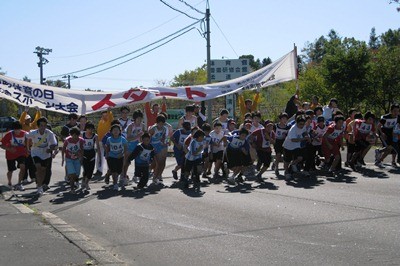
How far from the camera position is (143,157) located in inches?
485

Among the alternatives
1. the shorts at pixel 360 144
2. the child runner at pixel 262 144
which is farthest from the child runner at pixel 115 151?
the shorts at pixel 360 144

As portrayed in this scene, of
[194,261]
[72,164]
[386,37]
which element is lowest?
[194,261]

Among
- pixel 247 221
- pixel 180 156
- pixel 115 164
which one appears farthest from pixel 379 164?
pixel 247 221

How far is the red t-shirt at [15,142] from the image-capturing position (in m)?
12.6

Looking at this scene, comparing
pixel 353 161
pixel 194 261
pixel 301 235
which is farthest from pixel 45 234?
pixel 353 161

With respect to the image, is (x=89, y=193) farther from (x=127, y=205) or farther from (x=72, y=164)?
(x=127, y=205)

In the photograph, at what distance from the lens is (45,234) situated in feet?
24.5

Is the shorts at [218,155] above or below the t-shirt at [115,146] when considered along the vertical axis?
below

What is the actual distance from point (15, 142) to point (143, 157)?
2985mm

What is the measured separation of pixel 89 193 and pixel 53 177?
12.6ft

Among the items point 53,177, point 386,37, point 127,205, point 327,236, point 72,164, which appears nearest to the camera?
point 327,236

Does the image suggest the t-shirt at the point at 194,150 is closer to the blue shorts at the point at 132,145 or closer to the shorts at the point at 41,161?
the blue shorts at the point at 132,145

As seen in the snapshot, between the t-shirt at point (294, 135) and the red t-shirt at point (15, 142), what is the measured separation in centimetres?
618

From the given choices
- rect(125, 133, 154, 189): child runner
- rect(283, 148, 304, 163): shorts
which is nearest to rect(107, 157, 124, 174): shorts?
rect(125, 133, 154, 189): child runner
